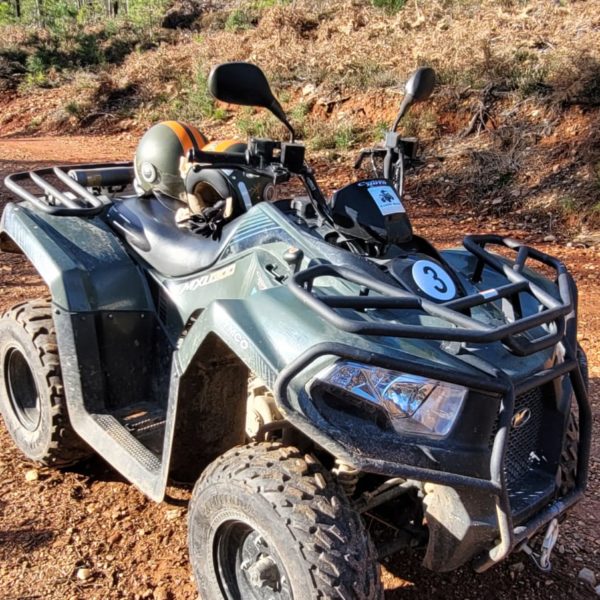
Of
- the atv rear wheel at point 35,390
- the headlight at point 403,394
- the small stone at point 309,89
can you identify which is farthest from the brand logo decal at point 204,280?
the small stone at point 309,89

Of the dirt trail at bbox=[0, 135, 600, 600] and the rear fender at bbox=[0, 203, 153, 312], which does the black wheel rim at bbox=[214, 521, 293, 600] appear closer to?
the dirt trail at bbox=[0, 135, 600, 600]

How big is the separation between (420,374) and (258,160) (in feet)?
4.54

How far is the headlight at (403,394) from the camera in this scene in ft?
6.78

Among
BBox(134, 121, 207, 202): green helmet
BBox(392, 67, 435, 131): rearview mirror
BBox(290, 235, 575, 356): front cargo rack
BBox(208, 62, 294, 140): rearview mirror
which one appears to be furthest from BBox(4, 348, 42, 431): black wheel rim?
BBox(392, 67, 435, 131): rearview mirror

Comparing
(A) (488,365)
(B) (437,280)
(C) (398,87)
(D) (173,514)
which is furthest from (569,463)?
(C) (398,87)

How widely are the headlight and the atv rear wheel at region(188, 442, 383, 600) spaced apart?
32 centimetres

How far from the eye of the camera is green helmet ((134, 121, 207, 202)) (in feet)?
12.0

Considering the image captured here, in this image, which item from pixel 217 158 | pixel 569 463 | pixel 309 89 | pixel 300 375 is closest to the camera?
pixel 300 375

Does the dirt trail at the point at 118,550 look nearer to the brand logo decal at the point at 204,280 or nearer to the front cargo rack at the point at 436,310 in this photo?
the brand logo decal at the point at 204,280

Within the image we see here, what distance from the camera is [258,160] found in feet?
9.93

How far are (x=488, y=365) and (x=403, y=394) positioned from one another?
296 millimetres

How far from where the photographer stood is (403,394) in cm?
212

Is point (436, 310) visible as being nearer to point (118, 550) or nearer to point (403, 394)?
point (403, 394)

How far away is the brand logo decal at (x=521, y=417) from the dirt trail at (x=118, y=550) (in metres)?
0.90
